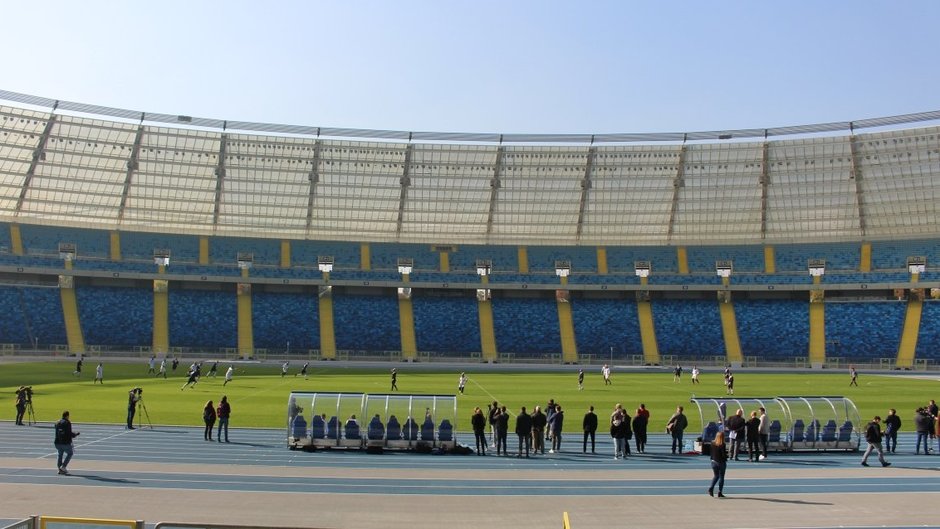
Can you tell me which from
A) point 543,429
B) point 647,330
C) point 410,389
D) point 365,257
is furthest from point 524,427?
point 365,257

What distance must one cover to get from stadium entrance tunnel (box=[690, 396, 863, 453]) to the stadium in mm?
38723

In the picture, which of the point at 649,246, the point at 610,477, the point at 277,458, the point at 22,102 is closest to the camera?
the point at 610,477

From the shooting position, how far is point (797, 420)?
2181 centimetres

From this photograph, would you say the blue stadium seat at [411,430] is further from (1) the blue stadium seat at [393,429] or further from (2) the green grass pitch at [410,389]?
(2) the green grass pitch at [410,389]

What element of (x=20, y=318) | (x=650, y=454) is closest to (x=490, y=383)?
(x=650, y=454)

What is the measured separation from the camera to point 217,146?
216ft

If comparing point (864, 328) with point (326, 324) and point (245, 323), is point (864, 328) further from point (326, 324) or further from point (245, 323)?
point (245, 323)

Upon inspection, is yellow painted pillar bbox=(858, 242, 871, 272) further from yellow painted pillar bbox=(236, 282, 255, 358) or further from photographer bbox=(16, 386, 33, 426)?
photographer bbox=(16, 386, 33, 426)

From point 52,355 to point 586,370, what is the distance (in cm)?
3571

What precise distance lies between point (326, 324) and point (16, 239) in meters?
24.4

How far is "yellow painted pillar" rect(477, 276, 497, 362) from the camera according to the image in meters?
62.1

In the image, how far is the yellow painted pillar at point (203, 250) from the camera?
66619 mm

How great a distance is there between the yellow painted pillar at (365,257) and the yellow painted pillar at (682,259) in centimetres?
2597

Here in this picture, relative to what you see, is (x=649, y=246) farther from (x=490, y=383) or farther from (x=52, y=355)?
(x=52, y=355)
